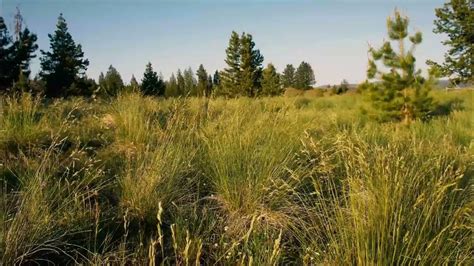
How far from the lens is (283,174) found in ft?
10.1

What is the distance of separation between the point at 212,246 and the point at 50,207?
96cm

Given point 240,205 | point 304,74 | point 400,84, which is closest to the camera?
point 240,205

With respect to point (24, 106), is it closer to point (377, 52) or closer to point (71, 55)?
point (377, 52)

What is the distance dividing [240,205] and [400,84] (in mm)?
9440

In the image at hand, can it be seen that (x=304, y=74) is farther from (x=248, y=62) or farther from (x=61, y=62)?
(x=61, y=62)

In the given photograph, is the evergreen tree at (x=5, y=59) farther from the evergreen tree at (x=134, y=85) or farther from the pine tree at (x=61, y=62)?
the evergreen tree at (x=134, y=85)

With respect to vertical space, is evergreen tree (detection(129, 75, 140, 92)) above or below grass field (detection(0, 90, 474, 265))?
above

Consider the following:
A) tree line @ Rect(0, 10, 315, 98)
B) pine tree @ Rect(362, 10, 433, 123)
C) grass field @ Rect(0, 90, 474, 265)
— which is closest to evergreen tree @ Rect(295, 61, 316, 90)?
tree line @ Rect(0, 10, 315, 98)

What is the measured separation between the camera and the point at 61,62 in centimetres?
3506

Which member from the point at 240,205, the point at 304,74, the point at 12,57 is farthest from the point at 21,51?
the point at 304,74

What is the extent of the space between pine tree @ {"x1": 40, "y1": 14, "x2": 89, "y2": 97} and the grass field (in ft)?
106

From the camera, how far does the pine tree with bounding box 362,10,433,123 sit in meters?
10.8

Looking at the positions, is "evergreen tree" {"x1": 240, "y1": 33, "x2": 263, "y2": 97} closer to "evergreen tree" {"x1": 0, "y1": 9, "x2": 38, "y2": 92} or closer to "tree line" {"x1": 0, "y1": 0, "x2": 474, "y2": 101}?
"tree line" {"x1": 0, "y1": 0, "x2": 474, "y2": 101}

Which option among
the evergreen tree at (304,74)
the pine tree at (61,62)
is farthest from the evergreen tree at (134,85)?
the evergreen tree at (304,74)
